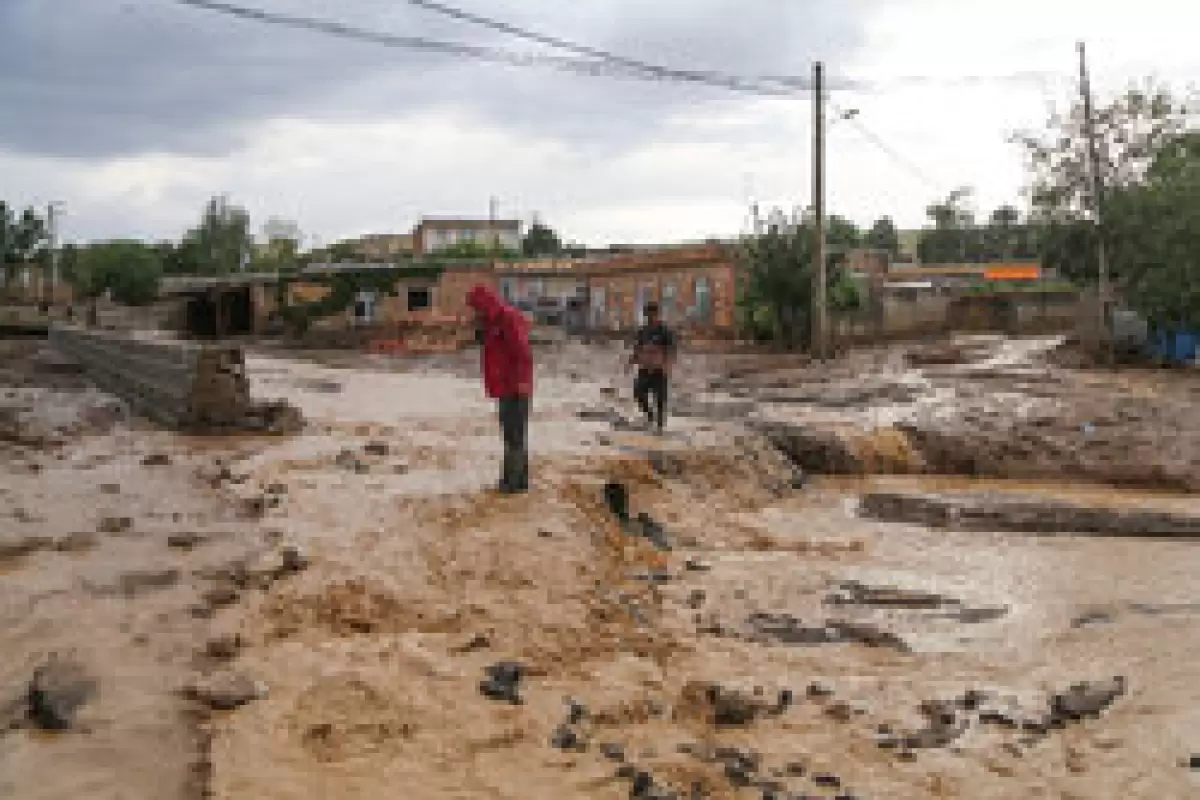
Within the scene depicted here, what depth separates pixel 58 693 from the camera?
413cm

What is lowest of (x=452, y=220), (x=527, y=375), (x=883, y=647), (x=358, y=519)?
(x=883, y=647)

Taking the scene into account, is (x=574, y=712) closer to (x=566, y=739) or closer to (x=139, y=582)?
(x=566, y=739)

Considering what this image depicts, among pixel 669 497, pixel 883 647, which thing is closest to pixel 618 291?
pixel 669 497

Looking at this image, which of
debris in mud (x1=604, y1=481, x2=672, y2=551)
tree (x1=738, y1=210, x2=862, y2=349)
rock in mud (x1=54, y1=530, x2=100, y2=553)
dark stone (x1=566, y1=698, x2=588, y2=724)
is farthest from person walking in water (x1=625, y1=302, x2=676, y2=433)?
tree (x1=738, y1=210, x2=862, y2=349)

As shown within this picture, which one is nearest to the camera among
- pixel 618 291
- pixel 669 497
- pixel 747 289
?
pixel 669 497

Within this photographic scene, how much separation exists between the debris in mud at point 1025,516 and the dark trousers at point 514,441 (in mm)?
4212

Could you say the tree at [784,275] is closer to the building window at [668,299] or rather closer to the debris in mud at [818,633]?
the building window at [668,299]

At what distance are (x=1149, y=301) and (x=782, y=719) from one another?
22.2 m

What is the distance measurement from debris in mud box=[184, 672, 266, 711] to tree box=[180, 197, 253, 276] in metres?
65.1

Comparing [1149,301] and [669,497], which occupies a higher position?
[1149,301]

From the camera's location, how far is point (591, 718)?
185 inches

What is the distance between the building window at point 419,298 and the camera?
38938 millimetres

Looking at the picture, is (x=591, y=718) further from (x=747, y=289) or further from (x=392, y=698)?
(x=747, y=289)

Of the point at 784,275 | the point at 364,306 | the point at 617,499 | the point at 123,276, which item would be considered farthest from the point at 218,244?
the point at 617,499
